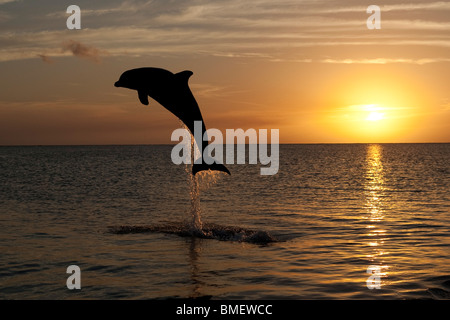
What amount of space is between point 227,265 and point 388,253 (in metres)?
5.98

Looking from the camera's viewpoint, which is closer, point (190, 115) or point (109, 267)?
point (190, 115)

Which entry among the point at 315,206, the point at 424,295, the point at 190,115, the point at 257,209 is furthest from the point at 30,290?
the point at 315,206

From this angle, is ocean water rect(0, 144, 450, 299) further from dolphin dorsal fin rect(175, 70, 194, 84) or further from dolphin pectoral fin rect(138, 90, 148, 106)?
dolphin dorsal fin rect(175, 70, 194, 84)

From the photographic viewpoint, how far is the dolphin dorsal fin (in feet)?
47.6

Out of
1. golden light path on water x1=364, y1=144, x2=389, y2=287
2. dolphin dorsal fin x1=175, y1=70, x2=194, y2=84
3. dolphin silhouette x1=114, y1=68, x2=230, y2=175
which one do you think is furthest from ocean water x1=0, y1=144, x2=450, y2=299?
dolphin dorsal fin x1=175, y1=70, x2=194, y2=84

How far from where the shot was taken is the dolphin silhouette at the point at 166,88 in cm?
1366

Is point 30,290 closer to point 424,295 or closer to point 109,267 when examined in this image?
point 109,267

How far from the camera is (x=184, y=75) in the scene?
580 inches

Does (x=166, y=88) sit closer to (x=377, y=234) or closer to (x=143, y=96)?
(x=143, y=96)

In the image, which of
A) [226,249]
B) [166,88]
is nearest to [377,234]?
[226,249]

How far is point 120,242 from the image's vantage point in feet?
67.1

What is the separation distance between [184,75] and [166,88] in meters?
0.87

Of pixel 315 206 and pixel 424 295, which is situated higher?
pixel 315 206
